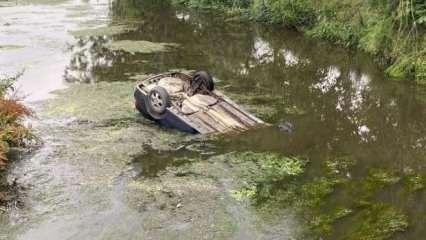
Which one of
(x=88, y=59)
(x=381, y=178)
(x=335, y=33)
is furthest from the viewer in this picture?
(x=335, y=33)

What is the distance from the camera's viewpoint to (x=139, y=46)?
976 inches

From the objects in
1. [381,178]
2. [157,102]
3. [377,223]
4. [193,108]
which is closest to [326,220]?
[377,223]

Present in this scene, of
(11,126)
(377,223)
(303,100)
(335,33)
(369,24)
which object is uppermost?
(369,24)

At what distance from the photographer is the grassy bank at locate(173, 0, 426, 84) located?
18109 mm

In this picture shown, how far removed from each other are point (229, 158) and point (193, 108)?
104 inches

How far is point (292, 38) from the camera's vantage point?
2672 centimetres

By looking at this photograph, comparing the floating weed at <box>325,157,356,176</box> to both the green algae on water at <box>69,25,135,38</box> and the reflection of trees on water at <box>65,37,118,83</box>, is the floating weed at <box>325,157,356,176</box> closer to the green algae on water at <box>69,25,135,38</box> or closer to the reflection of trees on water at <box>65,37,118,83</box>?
the reflection of trees on water at <box>65,37,118,83</box>

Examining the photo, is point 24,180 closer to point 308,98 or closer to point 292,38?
point 308,98

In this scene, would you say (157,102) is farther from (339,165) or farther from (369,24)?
(369,24)

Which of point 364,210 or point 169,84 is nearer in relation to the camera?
point 364,210

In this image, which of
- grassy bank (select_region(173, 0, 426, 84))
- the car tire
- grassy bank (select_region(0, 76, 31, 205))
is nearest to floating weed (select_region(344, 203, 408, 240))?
the car tire

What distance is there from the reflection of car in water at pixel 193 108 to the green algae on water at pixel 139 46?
929 centimetres

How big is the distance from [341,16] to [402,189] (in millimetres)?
16596

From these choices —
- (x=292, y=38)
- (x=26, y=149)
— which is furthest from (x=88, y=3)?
(x=26, y=149)
